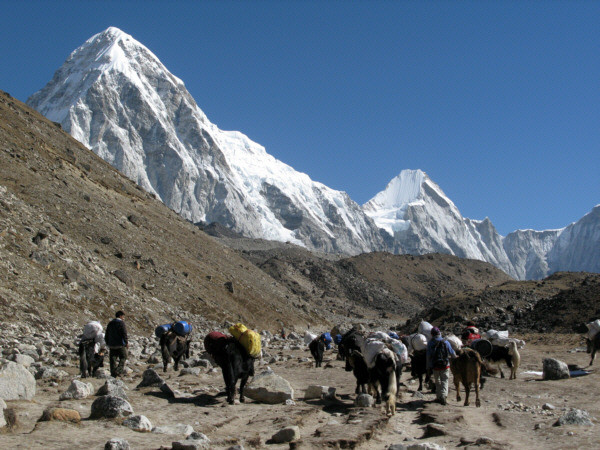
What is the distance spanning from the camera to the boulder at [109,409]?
9141 mm

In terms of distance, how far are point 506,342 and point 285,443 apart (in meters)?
11.0

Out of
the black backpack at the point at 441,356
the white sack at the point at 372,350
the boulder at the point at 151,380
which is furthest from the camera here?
the black backpack at the point at 441,356

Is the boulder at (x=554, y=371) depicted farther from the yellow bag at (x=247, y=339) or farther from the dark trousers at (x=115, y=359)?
the dark trousers at (x=115, y=359)

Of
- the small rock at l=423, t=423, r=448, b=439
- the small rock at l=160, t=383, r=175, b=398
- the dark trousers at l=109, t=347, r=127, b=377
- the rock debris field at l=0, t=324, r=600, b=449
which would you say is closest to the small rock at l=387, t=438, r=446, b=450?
the rock debris field at l=0, t=324, r=600, b=449

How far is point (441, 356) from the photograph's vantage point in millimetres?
12727

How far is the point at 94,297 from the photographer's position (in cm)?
2705

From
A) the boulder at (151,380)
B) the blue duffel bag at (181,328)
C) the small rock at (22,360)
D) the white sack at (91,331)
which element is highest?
the blue duffel bag at (181,328)

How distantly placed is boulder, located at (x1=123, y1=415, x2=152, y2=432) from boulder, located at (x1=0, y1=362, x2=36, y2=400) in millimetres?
2651

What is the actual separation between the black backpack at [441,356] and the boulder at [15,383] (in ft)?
28.9

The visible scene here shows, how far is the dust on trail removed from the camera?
27.5 feet

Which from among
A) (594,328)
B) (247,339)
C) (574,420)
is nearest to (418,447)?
(574,420)

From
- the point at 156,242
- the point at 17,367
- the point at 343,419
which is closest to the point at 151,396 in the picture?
the point at 17,367

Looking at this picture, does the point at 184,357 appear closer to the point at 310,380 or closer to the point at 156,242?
the point at 310,380

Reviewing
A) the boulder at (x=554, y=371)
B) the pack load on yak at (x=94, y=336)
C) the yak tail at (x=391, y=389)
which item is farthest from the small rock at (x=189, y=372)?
the boulder at (x=554, y=371)
